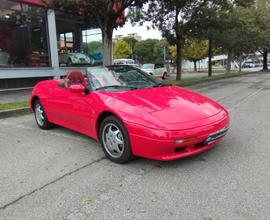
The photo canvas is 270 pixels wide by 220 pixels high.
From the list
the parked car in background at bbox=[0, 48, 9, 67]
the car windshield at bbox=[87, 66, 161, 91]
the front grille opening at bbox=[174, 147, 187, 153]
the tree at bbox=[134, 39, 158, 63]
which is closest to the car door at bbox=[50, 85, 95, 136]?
the car windshield at bbox=[87, 66, 161, 91]

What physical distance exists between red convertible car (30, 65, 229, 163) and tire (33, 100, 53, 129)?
1.74ft

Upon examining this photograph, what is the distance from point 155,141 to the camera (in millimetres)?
3373

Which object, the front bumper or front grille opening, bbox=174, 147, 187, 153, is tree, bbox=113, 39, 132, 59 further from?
front grille opening, bbox=174, 147, 187, 153

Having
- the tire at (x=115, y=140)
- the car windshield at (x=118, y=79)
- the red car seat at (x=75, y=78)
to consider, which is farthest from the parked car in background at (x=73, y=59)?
the tire at (x=115, y=140)

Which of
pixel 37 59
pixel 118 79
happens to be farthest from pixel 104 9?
pixel 118 79

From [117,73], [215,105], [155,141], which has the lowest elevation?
[155,141]

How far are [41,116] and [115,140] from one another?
2726 mm

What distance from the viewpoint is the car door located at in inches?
173

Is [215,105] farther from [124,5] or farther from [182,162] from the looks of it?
[124,5]

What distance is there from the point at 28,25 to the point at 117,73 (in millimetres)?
12919

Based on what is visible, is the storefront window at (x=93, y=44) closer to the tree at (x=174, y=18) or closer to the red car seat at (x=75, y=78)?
the tree at (x=174, y=18)

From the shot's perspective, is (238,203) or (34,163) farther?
(34,163)

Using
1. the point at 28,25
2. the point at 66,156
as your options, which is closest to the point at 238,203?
the point at 66,156

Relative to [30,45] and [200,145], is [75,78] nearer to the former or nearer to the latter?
[200,145]
